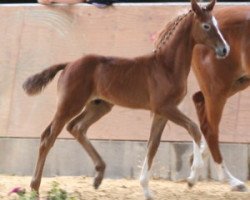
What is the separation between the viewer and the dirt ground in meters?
7.76

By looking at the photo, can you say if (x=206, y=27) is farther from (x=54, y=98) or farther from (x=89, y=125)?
(x=54, y=98)

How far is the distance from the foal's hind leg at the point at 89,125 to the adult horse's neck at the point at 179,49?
0.84 meters

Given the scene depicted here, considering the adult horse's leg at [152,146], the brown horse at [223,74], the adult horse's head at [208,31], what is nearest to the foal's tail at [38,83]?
the adult horse's leg at [152,146]

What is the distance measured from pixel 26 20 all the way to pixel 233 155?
10.1 ft

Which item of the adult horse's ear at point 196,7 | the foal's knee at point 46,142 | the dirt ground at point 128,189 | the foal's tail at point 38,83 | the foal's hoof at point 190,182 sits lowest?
the dirt ground at point 128,189

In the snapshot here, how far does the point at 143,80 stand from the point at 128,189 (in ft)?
4.61

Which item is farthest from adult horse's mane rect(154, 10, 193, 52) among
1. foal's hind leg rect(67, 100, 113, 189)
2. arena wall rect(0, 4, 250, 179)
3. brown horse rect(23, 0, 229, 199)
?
arena wall rect(0, 4, 250, 179)

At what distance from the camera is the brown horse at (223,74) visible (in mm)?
8367

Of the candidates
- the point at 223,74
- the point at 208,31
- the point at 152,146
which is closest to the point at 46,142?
the point at 152,146

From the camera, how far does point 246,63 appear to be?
830cm

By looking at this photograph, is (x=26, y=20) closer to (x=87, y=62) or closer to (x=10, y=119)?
(x=10, y=119)

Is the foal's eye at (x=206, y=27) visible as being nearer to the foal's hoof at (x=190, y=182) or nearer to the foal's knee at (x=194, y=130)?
the foal's knee at (x=194, y=130)

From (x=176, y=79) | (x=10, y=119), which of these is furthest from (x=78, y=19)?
(x=176, y=79)

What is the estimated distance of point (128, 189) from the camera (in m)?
8.35
